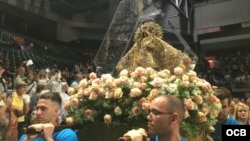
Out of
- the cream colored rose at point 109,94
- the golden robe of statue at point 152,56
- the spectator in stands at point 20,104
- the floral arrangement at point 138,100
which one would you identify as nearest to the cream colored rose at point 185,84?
the floral arrangement at point 138,100

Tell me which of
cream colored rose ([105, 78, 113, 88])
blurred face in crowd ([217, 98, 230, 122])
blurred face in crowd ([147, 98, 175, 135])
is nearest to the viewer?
blurred face in crowd ([147, 98, 175, 135])

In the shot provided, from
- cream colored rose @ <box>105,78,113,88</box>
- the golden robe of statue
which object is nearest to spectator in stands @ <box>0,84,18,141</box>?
the golden robe of statue

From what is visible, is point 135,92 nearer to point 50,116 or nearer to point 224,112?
point 50,116

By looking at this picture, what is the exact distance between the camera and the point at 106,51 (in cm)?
296

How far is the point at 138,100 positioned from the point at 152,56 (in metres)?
0.80

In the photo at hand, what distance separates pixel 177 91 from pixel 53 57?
10.9 meters

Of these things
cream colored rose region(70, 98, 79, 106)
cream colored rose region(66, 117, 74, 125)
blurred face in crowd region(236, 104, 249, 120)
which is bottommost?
blurred face in crowd region(236, 104, 249, 120)

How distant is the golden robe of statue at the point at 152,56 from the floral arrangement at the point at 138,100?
526 millimetres

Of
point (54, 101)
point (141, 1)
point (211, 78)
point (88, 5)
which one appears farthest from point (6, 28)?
point (54, 101)

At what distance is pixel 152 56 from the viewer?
2.81 meters

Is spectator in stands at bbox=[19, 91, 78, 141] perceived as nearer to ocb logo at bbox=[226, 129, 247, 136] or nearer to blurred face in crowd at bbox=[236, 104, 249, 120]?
A: ocb logo at bbox=[226, 129, 247, 136]

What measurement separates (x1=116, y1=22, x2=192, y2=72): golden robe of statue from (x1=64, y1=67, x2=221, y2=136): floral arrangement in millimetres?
526

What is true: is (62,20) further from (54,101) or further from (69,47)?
(54,101)

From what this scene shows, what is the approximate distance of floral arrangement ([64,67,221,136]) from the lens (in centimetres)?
204
